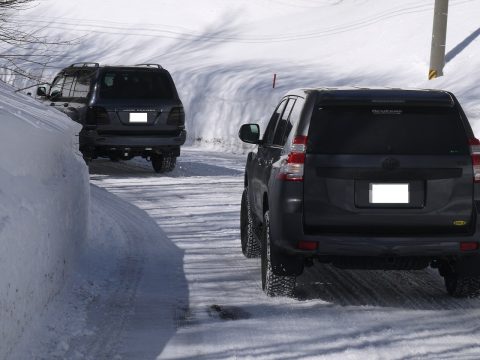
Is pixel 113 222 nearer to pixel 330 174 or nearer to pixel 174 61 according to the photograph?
pixel 330 174

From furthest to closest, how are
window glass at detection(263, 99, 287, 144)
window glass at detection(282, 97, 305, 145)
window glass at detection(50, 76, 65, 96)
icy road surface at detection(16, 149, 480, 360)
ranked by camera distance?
window glass at detection(50, 76, 65, 96) → window glass at detection(263, 99, 287, 144) → window glass at detection(282, 97, 305, 145) → icy road surface at detection(16, 149, 480, 360)

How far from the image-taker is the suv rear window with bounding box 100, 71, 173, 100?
1772cm

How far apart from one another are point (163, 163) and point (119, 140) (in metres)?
1.33

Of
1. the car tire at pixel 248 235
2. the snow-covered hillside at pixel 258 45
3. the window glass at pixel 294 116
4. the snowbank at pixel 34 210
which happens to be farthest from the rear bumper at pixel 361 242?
the snow-covered hillside at pixel 258 45

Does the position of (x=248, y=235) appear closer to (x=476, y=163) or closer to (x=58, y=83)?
(x=476, y=163)

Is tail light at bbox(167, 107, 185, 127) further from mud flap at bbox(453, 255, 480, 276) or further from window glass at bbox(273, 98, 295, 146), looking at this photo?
mud flap at bbox(453, 255, 480, 276)

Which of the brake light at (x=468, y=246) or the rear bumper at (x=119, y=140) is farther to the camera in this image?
the rear bumper at (x=119, y=140)

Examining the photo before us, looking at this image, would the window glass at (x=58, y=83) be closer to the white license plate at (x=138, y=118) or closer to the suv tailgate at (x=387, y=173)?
the white license plate at (x=138, y=118)

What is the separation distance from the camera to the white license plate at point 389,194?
24.2 feet

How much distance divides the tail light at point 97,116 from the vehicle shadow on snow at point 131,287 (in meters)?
4.50

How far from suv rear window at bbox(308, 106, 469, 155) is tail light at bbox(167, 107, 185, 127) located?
10369mm

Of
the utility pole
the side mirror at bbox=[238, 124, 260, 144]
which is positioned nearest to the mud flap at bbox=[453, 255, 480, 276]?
the side mirror at bbox=[238, 124, 260, 144]

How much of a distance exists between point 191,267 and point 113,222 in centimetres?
272

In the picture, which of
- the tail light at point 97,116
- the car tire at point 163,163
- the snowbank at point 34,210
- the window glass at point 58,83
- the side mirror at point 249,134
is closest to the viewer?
the snowbank at point 34,210
